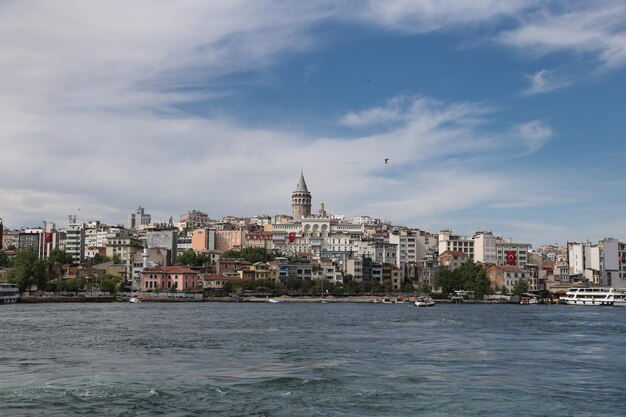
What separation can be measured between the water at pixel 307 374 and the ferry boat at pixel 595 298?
178ft

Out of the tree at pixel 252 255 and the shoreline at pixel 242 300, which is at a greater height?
the tree at pixel 252 255

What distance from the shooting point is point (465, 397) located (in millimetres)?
18094

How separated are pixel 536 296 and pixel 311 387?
8091 centimetres

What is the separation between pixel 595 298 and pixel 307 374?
74.9m

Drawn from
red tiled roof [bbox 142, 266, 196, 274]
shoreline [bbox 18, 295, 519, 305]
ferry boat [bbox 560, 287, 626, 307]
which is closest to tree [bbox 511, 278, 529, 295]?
shoreline [bbox 18, 295, 519, 305]

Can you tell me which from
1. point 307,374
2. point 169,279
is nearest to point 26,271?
point 169,279

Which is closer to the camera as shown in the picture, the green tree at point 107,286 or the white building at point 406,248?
the green tree at point 107,286

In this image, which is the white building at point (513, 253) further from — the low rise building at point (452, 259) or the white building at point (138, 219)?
the white building at point (138, 219)

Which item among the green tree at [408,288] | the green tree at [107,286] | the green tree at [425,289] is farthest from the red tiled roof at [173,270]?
the green tree at [425,289]

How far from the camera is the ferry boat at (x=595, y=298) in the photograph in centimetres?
8738

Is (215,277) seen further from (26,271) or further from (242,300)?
(26,271)

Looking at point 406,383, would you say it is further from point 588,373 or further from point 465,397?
point 588,373

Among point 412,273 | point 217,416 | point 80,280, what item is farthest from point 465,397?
point 412,273

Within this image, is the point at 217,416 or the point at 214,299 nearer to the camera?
the point at 217,416
